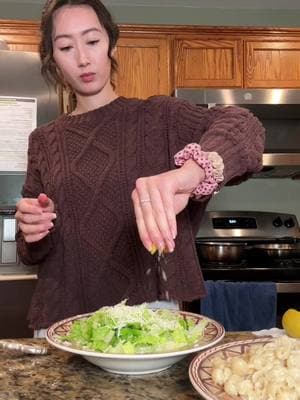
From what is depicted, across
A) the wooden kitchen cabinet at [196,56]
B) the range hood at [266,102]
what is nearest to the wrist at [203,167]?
the range hood at [266,102]

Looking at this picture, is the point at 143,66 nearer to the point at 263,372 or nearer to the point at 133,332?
the point at 133,332

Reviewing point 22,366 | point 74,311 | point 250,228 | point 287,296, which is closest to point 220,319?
point 287,296

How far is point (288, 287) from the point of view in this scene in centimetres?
235

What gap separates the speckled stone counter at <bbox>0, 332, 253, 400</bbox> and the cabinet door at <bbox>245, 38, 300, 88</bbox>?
2.42 m

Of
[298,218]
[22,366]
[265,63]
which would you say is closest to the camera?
[22,366]

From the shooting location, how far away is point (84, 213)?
1.16 metres

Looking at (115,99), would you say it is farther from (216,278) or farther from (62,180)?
(216,278)

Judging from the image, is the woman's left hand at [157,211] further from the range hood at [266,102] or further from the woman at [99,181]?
the range hood at [266,102]

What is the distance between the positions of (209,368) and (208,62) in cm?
249

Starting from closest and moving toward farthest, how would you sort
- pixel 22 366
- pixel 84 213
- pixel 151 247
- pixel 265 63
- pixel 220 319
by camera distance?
pixel 151 247 < pixel 22 366 < pixel 84 213 < pixel 220 319 < pixel 265 63

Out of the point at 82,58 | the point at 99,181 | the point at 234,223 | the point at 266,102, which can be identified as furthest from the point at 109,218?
the point at 234,223

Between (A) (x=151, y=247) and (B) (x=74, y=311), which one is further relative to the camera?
(B) (x=74, y=311)

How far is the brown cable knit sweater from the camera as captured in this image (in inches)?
44.9

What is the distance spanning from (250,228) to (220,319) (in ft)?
3.07
